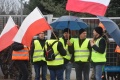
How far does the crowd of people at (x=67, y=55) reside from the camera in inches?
412

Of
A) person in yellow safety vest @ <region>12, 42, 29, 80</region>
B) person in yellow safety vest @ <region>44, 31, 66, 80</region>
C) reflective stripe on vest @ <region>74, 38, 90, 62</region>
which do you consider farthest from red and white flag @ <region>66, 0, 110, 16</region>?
person in yellow safety vest @ <region>12, 42, 29, 80</region>

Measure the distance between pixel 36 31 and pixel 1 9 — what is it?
32207mm

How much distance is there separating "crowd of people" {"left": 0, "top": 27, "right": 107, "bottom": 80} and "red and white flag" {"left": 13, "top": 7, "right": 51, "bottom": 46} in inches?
17.9

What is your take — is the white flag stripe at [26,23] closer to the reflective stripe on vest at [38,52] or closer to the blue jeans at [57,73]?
the blue jeans at [57,73]

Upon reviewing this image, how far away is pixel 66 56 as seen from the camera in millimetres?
11320

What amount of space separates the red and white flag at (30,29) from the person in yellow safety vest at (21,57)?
1243 millimetres

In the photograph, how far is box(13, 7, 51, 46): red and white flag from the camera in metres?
10.2

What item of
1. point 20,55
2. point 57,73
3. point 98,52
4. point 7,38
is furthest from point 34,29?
point 98,52

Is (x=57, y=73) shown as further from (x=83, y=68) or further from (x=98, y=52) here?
(x=98, y=52)

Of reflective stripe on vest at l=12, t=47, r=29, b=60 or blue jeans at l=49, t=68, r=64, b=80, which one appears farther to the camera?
reflective stripe on vest at l=12, t=47, r=29, b=60

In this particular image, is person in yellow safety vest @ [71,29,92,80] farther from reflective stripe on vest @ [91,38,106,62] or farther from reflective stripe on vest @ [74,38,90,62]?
reflective stripe on vest @ [91,38,106,62]

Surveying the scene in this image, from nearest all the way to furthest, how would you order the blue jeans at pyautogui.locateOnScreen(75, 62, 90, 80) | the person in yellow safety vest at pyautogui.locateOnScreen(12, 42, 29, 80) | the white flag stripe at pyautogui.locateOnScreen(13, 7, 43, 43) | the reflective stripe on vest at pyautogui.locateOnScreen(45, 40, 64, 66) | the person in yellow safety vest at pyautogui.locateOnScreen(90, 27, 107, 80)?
the white flag stripe at pyautogui.locateOnScreen(13, 7, 43, 43)
the person in yellow safety vest at pyautogui.locateOnScreen(90, 27, 107, 80)
the reflective stripe on vest at pyautogui.locateOnScreen(45, 40, 64, 66)
the blue jeans at pyautogui.locateOnScreen(75, 62, 90, 80)
the person in yellow safety vest at pyautogui.locateOnScreen(12, 42, 29, 80)

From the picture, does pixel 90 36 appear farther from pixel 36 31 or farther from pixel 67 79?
pixel 36 31

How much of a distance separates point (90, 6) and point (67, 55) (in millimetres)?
2307
